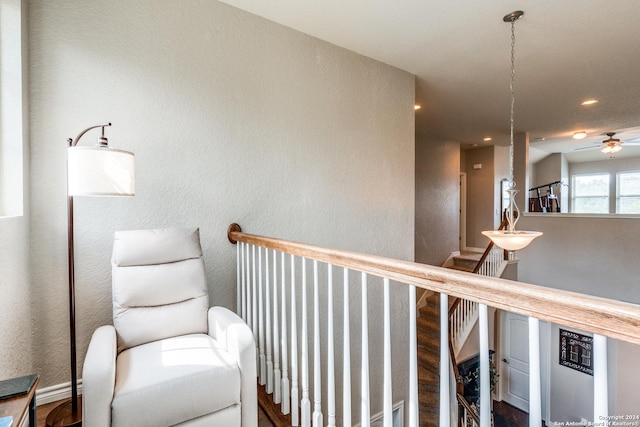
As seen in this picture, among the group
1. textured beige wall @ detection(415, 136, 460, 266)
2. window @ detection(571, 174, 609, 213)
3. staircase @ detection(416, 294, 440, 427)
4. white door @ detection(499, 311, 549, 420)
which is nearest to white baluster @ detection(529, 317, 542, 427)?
staircase @ detection(416, 294, 440, 427)

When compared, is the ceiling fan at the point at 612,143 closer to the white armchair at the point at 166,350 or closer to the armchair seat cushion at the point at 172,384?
the white armchair at the point at 166,350

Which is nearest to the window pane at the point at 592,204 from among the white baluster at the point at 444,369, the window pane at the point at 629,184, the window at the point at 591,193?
the window at the point at 591,193

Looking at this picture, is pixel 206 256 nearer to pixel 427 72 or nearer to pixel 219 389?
pixel 219 389

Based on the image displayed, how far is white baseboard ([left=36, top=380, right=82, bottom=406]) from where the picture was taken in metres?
1.83

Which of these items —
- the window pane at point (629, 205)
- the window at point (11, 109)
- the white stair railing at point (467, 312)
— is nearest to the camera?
the window at point (11, 109)

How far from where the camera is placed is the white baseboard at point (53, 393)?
5.99ft

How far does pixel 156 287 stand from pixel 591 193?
484 inches

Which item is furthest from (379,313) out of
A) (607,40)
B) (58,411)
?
(607,40)

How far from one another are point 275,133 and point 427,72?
6.90 feet

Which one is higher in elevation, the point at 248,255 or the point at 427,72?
the point at 427,72

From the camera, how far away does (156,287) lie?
6.00 feet

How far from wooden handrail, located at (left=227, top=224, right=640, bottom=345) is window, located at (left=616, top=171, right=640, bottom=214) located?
11474 mm

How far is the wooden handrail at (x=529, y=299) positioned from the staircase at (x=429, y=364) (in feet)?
11.2

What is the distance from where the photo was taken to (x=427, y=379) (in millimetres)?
4312
